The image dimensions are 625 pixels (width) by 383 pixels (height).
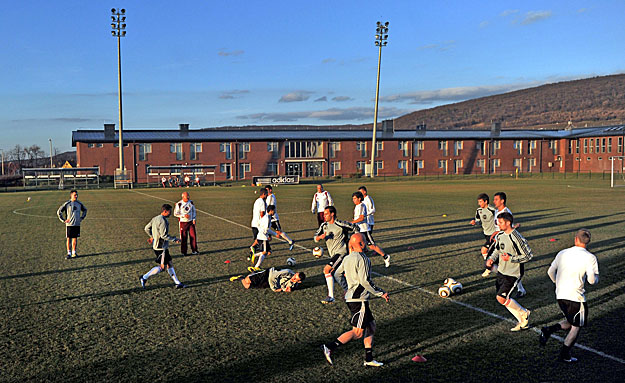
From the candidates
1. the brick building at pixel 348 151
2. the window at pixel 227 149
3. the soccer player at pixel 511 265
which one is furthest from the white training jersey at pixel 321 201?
the window at pixel 227 149

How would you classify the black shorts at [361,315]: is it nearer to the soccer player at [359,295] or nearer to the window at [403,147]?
the soccer player at [359,295]

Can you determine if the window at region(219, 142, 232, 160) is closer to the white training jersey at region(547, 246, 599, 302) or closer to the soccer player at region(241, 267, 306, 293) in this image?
the soccer player at region(241, 267, 306, 293)

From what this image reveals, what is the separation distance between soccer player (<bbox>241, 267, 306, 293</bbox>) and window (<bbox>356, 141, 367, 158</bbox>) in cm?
7489

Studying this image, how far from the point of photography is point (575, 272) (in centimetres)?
700

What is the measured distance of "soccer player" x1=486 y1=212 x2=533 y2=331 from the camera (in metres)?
8.38

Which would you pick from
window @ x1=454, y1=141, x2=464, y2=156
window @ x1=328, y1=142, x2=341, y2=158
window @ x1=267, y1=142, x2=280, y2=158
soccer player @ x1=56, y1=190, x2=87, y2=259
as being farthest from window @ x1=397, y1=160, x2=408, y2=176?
soccer player @ x1=56, y1=190, x2=87, y2=259

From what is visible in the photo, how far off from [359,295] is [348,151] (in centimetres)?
7903

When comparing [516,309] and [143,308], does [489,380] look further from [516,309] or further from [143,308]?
[143,308]

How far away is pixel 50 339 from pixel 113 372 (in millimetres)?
2108

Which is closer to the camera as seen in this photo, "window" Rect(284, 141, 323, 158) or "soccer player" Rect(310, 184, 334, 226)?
"soccer player" Rect(310, 184, 334, 226)

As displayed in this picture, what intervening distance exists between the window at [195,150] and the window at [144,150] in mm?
6256

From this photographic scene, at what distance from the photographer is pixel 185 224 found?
50.7 feet

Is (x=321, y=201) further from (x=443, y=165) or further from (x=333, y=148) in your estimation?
(x=443, y=165)

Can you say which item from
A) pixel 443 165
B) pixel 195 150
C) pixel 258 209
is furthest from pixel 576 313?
pixel 443 165
